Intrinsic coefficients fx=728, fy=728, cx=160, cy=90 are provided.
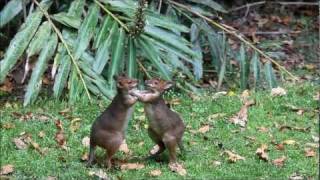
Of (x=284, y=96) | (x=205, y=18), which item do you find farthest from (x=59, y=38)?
(x=284, y=96)

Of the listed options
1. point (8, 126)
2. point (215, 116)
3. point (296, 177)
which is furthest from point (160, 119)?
point (8, 126)

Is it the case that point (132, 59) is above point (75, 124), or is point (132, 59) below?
above

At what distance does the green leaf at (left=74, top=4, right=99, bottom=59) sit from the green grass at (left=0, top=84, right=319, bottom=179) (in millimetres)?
672

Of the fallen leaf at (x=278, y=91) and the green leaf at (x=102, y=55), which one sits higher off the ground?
the green leaf at (x=102, y=55)

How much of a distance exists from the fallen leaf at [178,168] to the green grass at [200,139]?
0.04 m

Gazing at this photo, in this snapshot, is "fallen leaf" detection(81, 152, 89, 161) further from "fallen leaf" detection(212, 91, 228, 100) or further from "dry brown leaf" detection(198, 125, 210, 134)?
"fallen leaf" detection(212, 91, 228, 100)

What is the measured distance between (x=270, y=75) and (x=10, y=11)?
3.38 meters

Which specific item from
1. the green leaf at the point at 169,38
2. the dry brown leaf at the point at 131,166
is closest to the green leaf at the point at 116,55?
the green leaf at the point at 169,38

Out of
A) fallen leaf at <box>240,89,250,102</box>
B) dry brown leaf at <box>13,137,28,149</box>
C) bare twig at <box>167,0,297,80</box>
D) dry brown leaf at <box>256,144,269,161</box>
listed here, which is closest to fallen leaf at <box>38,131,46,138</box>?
dry brown leaf at <box>13,137,28,149</box>

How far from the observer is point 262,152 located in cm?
654

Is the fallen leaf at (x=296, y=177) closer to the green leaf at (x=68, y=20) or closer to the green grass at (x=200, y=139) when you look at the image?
the green grass at (x=200, y=139)

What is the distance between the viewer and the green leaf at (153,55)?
8547 mm

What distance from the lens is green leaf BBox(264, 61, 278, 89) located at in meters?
9.25

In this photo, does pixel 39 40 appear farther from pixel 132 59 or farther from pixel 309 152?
pixel 309 152
